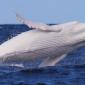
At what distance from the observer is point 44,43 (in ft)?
29.2

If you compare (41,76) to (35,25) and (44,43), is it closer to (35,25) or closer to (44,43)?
(35,25)

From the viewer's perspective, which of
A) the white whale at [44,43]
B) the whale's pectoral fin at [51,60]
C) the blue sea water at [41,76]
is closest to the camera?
the white whale at [44,43]

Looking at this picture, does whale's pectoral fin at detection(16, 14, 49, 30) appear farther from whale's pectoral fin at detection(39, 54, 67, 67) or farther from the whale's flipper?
whale's pectoral fin at detection(39, 54, 67, 67)

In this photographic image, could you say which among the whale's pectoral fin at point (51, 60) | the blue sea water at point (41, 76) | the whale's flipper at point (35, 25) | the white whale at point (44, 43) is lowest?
the blue sea water at point (41, 76)

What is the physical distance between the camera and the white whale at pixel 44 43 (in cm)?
881

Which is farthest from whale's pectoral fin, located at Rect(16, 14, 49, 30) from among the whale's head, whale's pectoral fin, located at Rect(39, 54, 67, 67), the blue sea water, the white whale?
the blue sea water

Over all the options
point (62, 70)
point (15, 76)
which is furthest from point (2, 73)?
point (62, 70)

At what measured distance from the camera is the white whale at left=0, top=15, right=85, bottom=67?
881 centimetres

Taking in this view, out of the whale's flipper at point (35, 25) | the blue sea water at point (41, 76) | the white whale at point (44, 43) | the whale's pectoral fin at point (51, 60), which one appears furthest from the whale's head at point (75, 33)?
the blue sea water at point (41, 76)

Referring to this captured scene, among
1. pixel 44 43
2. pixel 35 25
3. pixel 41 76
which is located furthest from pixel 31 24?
pixel 41 76

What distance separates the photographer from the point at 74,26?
31.4ft

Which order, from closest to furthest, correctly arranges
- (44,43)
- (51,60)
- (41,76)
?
(44,43) < (51,60) < (41,76)

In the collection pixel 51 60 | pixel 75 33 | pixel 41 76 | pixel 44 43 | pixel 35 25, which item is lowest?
pixel 41 76

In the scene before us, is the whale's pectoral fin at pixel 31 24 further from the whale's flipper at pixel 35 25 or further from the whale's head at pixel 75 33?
the whale's head at pixel 75 33
